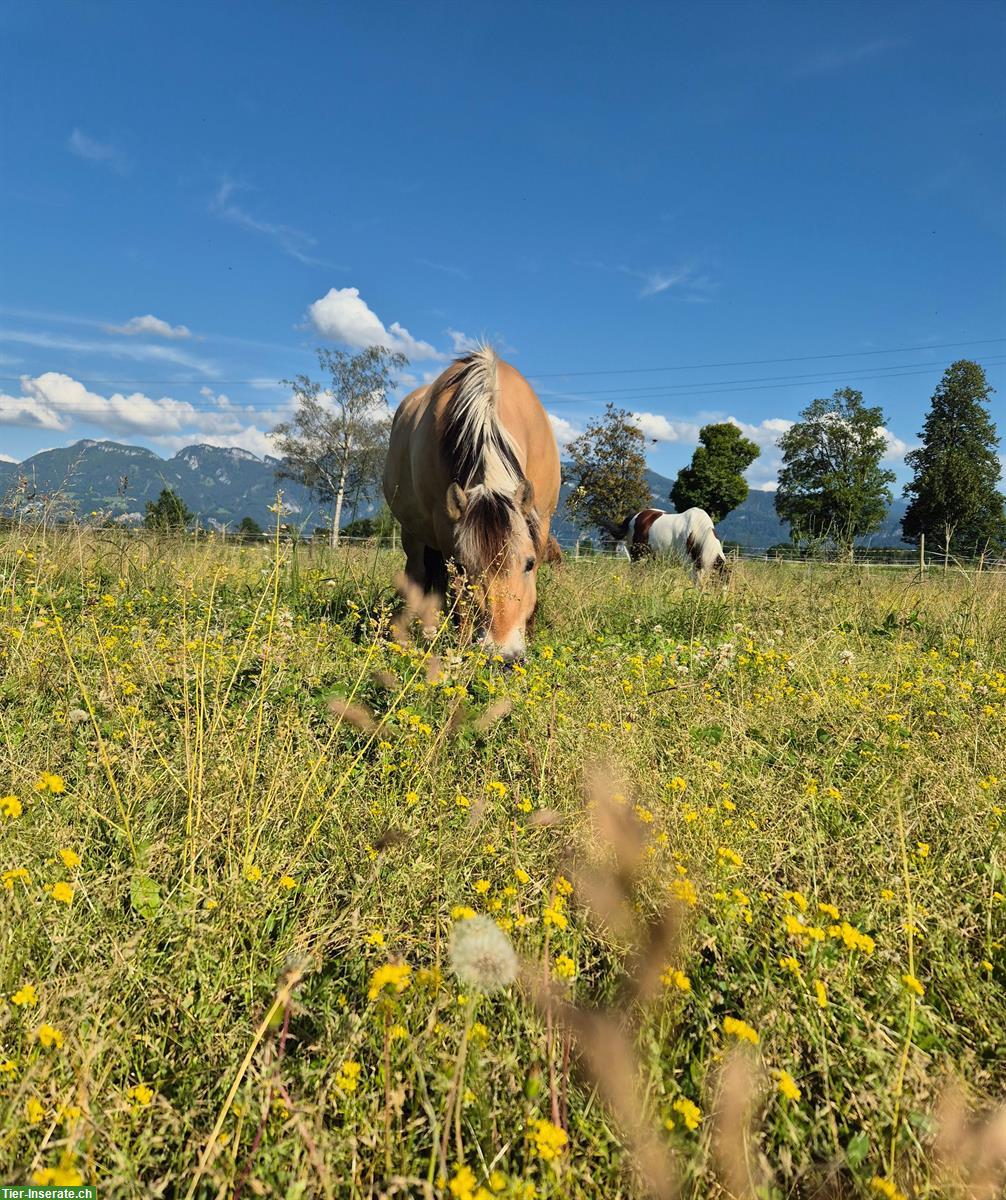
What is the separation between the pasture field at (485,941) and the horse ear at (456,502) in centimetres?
124

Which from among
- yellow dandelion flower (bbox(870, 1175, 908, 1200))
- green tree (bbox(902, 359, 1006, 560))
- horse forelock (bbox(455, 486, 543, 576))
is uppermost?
green tree (bbox(902, 359, 1006, 560))

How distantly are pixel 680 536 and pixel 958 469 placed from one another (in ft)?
124

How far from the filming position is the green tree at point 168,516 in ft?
28.1

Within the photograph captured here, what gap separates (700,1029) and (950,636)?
591 cm

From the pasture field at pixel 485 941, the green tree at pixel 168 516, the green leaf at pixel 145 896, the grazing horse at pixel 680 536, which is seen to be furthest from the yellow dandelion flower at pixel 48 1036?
the grazing horse at pixel 680 536

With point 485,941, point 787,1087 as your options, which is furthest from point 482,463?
point 787,1087

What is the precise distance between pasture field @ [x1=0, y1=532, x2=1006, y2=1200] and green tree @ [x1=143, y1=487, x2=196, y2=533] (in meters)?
5.53

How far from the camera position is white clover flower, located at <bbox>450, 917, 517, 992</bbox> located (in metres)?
1.29

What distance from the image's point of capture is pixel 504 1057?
1.25m

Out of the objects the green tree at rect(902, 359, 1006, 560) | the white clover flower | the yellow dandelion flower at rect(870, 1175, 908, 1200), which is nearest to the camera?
the yellow dandelion flower at rect(870, 1175, 908, 1200)

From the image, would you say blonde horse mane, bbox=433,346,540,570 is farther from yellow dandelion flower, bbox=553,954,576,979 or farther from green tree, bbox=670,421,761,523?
green tree, bbox=670,421,761,523

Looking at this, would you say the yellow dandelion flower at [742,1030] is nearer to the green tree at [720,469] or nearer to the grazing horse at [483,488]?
the grazing horse at [483,488]

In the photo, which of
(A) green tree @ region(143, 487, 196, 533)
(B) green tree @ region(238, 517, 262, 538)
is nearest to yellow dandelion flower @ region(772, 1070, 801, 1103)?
(B) green tree @ region(238, 517, 262, 538)

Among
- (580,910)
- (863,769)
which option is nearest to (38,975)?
(580,910)
